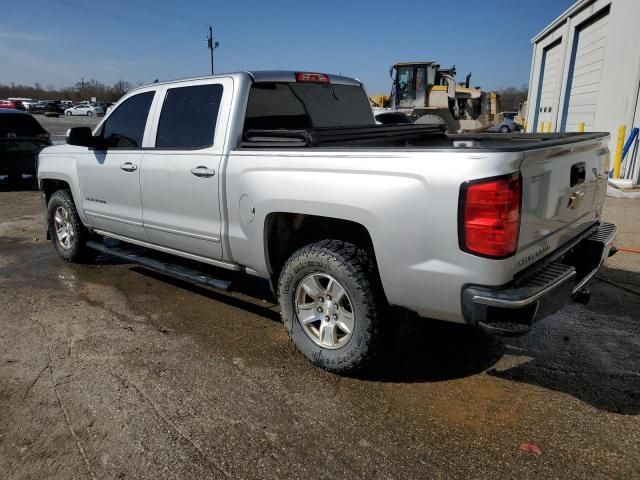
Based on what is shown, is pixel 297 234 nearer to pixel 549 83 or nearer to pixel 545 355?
pixel 545 355

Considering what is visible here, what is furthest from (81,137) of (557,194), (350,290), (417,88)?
(417,88)

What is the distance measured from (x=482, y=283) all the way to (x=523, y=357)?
54.2 inches

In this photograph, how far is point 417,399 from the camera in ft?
10.0

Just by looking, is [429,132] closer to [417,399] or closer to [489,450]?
[417,399]

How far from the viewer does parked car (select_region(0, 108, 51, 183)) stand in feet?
35.9

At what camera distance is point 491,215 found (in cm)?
247

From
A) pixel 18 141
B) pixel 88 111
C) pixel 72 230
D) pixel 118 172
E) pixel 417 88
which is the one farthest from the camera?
pixel 88 111

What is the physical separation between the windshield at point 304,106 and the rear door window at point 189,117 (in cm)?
29

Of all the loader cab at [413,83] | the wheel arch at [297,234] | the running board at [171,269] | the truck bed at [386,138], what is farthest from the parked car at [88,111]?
the wheel arch at [297,234]

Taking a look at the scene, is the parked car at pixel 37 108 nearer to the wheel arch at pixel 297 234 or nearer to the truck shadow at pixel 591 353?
the wheel arch at pixel 297 234

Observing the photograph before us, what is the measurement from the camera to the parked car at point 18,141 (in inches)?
430

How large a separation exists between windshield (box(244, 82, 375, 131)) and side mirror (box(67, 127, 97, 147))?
1948 mm

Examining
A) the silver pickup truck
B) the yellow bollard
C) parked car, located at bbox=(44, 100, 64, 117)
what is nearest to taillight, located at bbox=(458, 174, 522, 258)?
the silver pickup truck

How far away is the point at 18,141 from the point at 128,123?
792 centimetres
